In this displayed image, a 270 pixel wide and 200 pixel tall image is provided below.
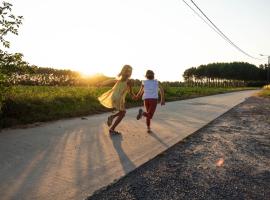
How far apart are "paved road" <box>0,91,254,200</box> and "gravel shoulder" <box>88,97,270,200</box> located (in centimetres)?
26

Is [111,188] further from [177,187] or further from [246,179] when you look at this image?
[246,179]

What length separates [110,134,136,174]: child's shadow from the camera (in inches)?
250

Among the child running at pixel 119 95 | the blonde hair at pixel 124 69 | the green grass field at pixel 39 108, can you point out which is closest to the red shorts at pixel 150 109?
the child running at pixel 119 95

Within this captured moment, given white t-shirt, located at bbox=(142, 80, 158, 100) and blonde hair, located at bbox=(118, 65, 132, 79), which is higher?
blonde hair, located at bbox=(118, 65, 132, 79)

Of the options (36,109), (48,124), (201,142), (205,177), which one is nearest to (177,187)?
(205,177)

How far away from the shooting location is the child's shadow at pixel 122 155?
20.9 feet

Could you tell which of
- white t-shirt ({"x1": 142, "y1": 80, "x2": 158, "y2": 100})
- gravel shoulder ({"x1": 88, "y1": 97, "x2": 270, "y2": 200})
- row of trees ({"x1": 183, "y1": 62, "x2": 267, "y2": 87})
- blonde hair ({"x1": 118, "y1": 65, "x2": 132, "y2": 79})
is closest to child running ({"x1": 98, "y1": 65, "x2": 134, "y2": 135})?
blonde hair ({"x1": 118, "y1": 65, "x2": 132, "y2": 79})

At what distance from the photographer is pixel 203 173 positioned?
6285 mm

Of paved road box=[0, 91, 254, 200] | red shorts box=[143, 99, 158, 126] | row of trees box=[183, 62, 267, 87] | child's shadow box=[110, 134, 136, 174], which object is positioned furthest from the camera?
row of trees box=[183, 62, 267, 87]

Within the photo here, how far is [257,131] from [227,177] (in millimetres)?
5631

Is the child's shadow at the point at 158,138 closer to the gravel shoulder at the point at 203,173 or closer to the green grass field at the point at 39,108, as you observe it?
the gravel shoulder at the point at 203,173

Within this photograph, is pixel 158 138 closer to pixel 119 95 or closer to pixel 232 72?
pixel 119 95

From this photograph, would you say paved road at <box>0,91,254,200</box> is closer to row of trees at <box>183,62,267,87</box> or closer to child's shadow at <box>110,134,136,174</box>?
child's shadow at <box>110,134,136,174</box>

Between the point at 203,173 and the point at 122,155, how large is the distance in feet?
5.24
